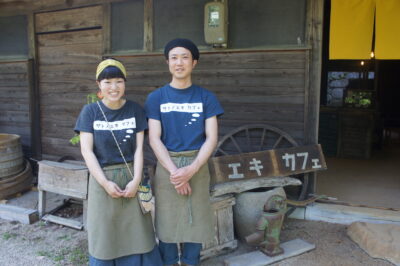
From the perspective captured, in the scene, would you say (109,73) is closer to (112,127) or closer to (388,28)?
(112,127)

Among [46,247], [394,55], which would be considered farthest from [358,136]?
[46,247]

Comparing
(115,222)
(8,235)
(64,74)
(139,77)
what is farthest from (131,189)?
(64,74)

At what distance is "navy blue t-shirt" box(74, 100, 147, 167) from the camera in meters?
2.57

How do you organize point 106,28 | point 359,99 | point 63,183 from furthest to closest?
point 359,99 → point 106,28 → point 63,183

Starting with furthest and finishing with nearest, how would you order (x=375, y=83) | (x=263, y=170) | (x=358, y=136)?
(x=375, y=83)
(x=358, y=136)
(x=263, y=170)

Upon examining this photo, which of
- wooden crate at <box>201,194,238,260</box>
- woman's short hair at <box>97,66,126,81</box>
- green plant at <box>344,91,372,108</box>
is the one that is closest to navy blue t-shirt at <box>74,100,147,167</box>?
woman's short hair at <box>97,66,126,81</box>

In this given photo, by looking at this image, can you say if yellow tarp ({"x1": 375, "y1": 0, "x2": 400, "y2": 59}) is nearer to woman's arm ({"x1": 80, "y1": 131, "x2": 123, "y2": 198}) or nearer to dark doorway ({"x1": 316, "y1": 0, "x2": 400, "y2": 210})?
dark doorway ({"x1": 316, "y1": 0, "x2": 400, "y2": 210})

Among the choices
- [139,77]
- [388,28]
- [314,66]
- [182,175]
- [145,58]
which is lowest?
[182,175]

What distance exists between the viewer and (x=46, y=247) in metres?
3.88

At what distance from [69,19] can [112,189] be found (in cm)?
424

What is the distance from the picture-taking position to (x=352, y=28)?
4.57m

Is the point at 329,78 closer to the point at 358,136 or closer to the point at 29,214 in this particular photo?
the point at 358,136

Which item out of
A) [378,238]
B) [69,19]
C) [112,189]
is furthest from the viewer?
[69,19]

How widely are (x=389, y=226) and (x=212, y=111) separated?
2627 mm
